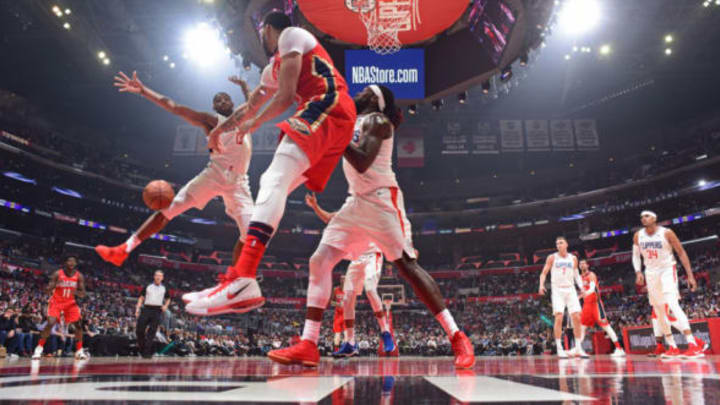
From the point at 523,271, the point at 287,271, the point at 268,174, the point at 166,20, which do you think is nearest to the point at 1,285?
the point at 166,20

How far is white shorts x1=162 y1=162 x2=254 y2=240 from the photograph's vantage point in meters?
4.48

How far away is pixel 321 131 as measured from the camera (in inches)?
105

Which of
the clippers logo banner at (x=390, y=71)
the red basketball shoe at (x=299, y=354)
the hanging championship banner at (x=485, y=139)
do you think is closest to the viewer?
the red basketball shoe at (x=299, y=354)

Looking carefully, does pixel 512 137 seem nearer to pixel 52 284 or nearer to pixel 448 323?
pixel 52 284

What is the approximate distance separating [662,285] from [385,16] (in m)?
7.55

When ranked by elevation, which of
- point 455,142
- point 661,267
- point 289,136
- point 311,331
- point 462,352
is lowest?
point 462,352

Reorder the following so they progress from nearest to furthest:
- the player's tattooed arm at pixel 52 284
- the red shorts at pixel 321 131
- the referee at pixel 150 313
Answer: the red shorts at pixel 321 131 < the referee at pixel 150 313 < the player's tattooed arm at pixel 52 284

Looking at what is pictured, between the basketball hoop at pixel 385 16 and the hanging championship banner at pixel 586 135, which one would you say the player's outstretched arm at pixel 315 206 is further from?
the hanging championship banner at pixel 586 135

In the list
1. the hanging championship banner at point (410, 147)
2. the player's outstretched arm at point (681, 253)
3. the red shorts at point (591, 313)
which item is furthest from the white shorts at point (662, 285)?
the hanging championship banner at point (410, 147)

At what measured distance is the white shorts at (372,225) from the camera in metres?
3.45

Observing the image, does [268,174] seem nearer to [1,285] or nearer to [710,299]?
[1,285]

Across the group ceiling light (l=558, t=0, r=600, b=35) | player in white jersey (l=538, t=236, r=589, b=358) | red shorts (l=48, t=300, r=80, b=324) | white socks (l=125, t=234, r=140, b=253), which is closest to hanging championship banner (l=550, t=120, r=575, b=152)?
ceiling light (l=558, t=0, r=600, b=35)

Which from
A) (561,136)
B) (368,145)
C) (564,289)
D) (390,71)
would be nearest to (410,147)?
(561,136)

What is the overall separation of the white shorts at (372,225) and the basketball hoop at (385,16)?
25.9 ft
